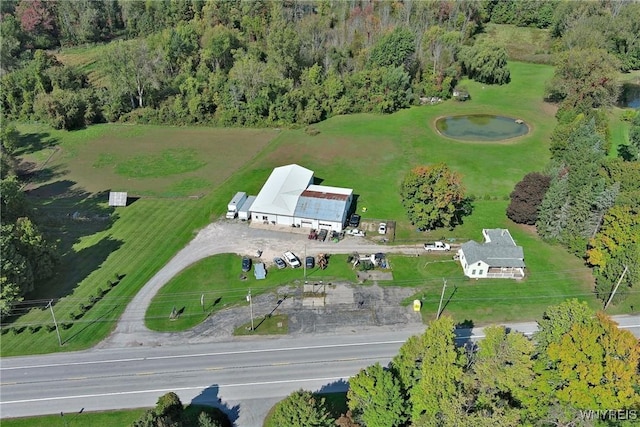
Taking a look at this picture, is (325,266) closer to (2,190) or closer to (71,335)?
(71,335)

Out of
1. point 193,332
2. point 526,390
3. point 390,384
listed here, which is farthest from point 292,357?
point 526,390

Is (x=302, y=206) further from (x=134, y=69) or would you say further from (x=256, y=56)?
(x=256, y=56)

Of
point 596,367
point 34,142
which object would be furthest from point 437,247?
point 34,142

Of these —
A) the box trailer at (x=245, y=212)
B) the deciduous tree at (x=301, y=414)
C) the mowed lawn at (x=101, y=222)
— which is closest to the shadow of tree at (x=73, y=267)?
the mowed lawn at (x=101, y=222)

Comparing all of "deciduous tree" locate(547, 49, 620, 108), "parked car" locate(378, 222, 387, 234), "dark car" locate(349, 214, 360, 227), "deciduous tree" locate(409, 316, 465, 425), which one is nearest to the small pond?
"deciduous tree" locate(547, 49, 620, 108)

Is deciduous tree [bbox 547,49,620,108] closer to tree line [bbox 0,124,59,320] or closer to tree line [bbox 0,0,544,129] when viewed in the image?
tree line [bbox 0,0,544,129]

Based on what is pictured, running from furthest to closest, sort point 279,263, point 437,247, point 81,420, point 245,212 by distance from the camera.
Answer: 1. point 245,212
2. point 437,247
3. point 279,263
4. point 81,420

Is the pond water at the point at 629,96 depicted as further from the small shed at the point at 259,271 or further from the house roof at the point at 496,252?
the small shed at the point at 259,271
